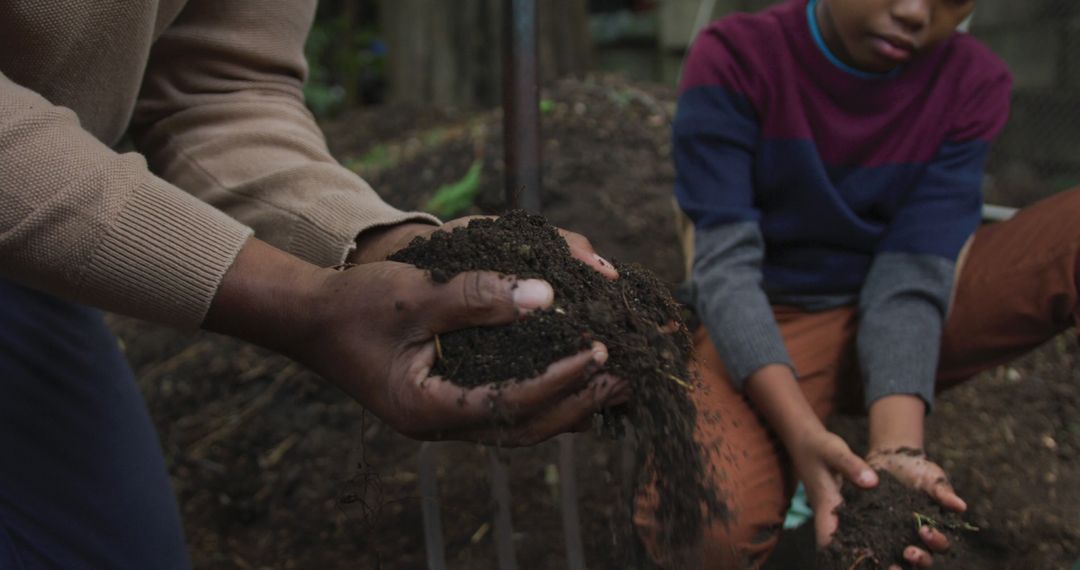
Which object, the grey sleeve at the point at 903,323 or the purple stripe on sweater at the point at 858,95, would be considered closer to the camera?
the grey sleeve at the point at 903,323

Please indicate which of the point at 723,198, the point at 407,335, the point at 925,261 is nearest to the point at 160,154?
the point at 407,335

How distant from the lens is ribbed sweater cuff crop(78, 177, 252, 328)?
1.07 metres

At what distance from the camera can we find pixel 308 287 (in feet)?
3.59

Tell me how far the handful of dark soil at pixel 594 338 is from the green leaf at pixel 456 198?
5.91 ft

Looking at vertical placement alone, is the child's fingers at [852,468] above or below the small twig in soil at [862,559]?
above

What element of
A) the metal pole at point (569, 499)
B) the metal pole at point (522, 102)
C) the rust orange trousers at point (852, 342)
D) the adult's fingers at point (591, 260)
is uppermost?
the adult's fingers at point (591, 260)

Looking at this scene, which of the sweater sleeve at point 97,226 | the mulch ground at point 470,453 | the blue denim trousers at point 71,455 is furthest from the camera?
the mulch ground at point 470,453

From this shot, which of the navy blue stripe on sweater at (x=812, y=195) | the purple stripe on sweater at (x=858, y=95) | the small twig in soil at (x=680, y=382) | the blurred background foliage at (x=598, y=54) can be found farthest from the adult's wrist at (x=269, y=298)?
the blurred background foliage at (x=598, y=54)

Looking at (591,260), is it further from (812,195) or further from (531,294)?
(812,195)

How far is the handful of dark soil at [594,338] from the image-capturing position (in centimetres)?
107

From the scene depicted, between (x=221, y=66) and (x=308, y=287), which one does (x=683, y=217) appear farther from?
(x=308, y=287)

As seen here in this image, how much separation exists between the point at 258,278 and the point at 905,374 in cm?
138

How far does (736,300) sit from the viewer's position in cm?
195

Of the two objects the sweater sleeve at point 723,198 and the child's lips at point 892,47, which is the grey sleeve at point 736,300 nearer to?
the sweater sleeve at point 723,198
